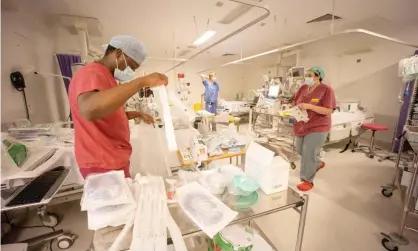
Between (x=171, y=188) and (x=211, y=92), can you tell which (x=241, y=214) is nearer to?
(x=171, y=188)

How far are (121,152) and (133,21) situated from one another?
3.53 meters

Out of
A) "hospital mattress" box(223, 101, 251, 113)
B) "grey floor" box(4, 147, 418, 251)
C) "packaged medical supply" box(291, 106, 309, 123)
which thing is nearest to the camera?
"grey floor" box(4, 147, 418, 251)

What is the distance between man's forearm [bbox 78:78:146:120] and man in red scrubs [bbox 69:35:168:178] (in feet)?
0.26

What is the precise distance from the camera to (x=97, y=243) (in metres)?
0.74

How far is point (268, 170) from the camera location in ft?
3.50

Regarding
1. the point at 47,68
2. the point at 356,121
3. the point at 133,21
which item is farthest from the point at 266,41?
the point at 47,68

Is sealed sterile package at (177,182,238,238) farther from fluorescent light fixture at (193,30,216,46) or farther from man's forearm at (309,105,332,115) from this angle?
fluorescent light fixture at (193,30,216,46)

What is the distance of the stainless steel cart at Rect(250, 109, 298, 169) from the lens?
150 inches

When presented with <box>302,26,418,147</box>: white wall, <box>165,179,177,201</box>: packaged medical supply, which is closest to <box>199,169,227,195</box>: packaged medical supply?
<box>165,179,177,201</box>: packaged medical supply

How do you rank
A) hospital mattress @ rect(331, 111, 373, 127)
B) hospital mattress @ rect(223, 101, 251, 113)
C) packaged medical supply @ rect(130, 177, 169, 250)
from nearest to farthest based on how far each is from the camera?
1. packaged medical supply @ rect(130, 177, 169, 250)
2. hospital mattress @ rect(331, 111, 373, 127)
3. hospital mattress @ rect(223, 101, 251, 113)

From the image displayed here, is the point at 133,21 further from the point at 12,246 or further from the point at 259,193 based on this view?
the point at 259,193

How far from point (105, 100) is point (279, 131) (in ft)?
14.0

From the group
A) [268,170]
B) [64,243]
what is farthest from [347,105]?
[64,243]

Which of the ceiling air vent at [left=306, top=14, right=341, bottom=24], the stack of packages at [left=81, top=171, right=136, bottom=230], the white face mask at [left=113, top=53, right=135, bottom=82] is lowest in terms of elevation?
the stack of packages at [left=81, top=171, right=136, bottom=230]
